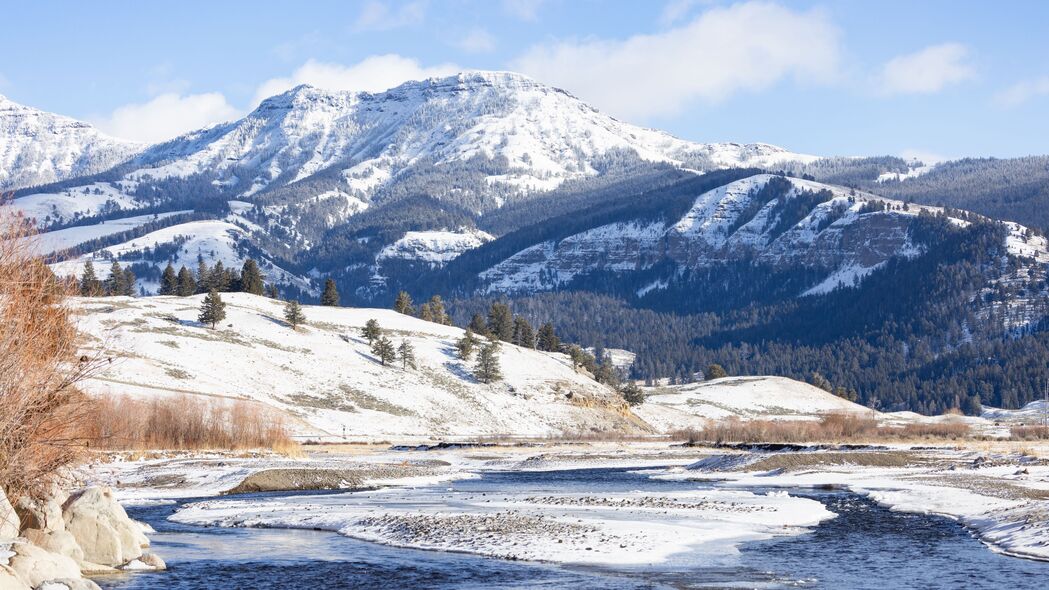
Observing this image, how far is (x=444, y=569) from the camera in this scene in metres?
33.1

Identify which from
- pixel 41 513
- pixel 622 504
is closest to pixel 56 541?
pixel 41 513

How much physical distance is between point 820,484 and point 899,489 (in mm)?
6785

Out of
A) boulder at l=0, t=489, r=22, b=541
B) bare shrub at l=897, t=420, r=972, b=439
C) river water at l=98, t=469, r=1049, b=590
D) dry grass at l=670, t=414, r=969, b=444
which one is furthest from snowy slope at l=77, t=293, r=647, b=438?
boulder at l=0, t=489, r=22, b=541

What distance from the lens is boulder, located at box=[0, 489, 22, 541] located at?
27.1 m

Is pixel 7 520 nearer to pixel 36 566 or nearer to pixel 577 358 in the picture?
pixel 36 566

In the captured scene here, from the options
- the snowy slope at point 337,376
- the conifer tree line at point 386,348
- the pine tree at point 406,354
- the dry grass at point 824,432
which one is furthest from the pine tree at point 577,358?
the dry grass at point 824,432

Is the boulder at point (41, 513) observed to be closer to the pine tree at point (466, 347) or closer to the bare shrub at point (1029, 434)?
the bare shrub at point (1029, 434)

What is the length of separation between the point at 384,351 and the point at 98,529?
123 meters

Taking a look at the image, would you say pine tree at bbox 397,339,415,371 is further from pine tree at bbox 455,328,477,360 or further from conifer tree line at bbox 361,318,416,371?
pine tree at bbox 455,328,477,360

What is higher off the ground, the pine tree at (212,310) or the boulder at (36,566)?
the pine tree at (212,310)

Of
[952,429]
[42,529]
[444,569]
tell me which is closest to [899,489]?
[444,569]

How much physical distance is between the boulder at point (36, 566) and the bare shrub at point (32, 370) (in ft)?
6.69

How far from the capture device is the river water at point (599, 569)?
30438 mm

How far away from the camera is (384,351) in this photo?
15662cm
